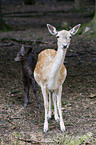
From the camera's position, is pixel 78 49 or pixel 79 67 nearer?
pixel 79 67

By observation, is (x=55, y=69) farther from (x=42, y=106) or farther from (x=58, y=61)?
(x=42, y=106)

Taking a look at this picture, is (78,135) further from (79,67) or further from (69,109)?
(79,67)

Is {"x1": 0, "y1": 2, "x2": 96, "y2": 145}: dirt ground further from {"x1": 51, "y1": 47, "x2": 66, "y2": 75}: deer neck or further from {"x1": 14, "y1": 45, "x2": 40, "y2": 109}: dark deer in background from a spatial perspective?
{"x1": 51, "y1": 47, "x2": 66, "y2": 75}: deer neck

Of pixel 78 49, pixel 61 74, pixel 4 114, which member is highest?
pixel 61 74

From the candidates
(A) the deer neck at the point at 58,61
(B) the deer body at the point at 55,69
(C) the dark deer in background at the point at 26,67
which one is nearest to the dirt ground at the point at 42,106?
(B) the deer body at the point at 55,69

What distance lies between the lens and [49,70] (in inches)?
188

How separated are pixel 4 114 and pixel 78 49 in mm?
5211

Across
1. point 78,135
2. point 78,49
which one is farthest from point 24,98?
point 78,49

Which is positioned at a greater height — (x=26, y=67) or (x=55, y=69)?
(x=55, y=69)

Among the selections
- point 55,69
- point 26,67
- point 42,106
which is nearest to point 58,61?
point 55,69

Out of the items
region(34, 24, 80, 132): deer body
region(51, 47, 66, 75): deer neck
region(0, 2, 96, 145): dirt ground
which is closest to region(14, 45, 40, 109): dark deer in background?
region(34, 24, 80, 132): deer body

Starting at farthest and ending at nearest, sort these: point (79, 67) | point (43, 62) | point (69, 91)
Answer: point (79, 67) < point (69, 91) < point (43, 62)

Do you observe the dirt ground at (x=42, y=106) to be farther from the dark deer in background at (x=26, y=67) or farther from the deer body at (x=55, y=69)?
the dark deer in background at (x=26, y=67)

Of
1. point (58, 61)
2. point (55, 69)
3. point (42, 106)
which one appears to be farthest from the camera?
point (42, 106)
